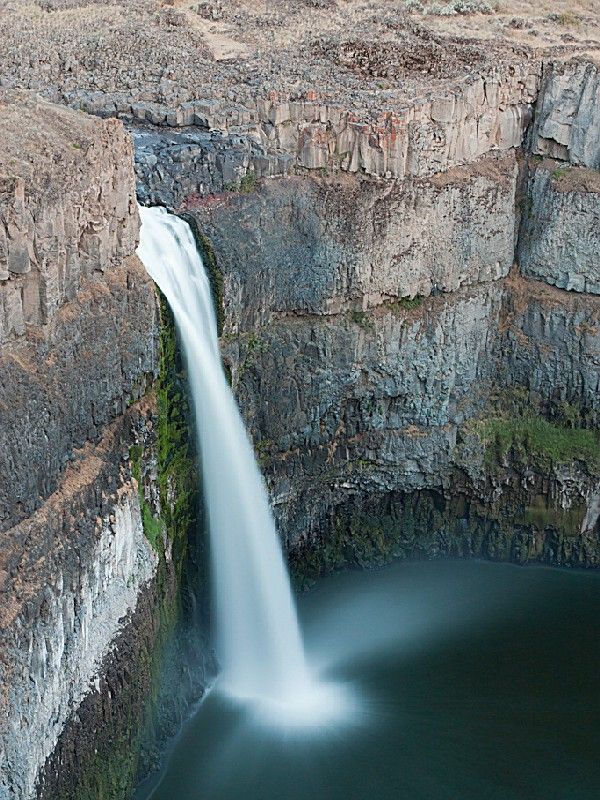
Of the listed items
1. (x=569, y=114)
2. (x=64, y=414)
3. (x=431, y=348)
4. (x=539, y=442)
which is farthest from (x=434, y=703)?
(x=569, y=114)

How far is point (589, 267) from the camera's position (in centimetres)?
3488

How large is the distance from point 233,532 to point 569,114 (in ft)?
41.2

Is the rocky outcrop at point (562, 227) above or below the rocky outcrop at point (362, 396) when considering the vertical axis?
above

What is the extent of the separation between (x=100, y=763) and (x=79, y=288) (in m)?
8.16

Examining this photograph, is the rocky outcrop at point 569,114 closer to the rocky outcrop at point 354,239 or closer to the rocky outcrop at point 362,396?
the rocky outcrop at point 354,239

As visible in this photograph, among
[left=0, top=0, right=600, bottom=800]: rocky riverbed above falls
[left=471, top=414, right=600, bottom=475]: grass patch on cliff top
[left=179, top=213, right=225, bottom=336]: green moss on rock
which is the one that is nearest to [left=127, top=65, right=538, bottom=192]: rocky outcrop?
[left=0, top=0, right=600, bottom=800]: rocky riverbed above falls

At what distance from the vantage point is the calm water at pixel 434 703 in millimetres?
28297

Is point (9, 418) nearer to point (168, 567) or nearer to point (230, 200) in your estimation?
point (168, 567)

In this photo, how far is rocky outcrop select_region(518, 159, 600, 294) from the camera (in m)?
34.6

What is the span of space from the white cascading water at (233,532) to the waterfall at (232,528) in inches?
0.8

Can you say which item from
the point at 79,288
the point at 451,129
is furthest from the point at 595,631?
the point at 79,288

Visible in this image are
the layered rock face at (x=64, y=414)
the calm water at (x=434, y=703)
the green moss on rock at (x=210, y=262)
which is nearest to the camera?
the layered rock face at (x=64, y=414)

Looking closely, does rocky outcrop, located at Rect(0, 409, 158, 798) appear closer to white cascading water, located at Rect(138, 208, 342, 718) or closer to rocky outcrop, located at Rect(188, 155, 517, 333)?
white cascading water, located at Rect(138, 208, 342, 718)

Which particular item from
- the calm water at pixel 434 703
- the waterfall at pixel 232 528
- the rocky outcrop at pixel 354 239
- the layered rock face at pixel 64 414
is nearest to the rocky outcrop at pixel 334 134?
the rocky outcrop at pixel 354 239
